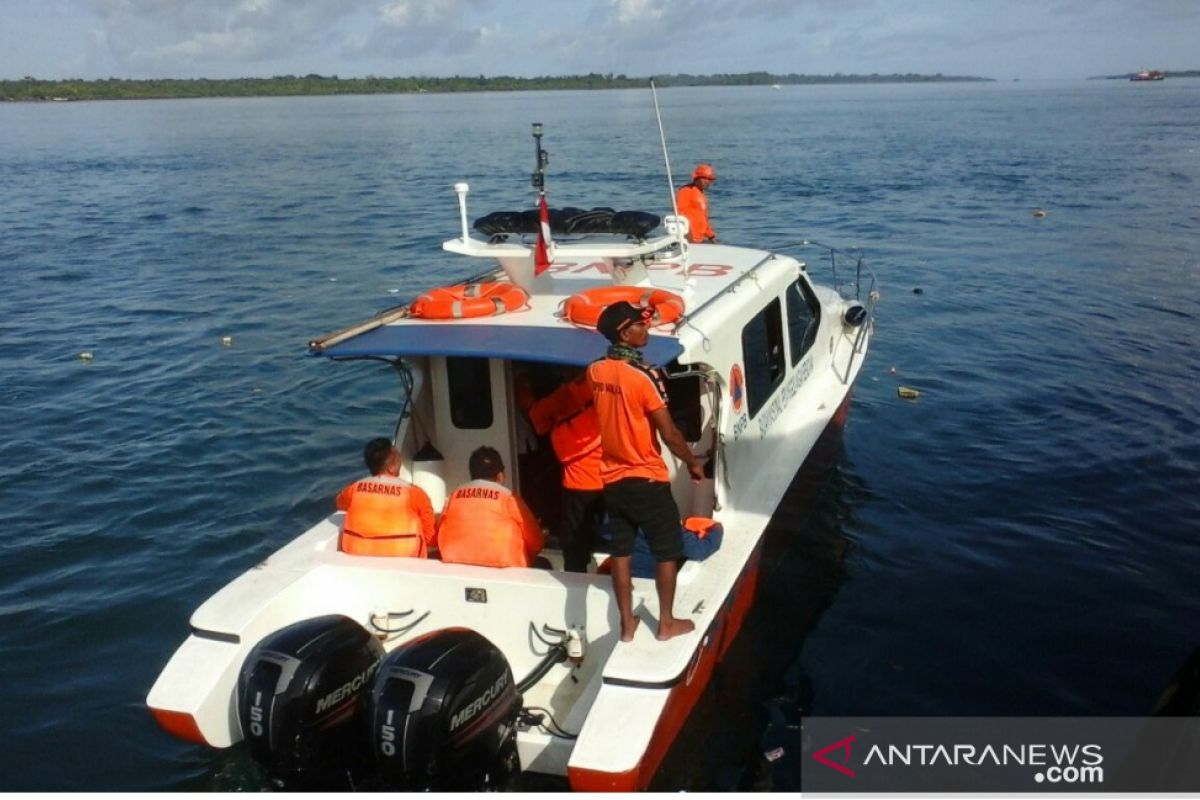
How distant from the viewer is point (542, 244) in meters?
6.35

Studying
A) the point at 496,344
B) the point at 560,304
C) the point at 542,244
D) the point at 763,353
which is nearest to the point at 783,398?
the point at 763,353

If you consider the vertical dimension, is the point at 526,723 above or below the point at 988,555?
above

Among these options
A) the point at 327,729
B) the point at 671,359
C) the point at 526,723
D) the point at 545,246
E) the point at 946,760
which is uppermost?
the point at 545,246

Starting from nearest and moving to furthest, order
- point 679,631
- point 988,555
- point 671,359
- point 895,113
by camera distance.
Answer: point 679,631, point 671,359, point 988,555, point 895,113

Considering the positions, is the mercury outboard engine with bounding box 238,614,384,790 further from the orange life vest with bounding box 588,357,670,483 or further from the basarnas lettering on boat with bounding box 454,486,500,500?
the orange life vest with bounding box 588,357,670,483

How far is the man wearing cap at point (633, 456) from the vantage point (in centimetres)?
466

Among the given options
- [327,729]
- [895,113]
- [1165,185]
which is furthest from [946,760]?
[895,113]

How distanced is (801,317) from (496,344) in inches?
146

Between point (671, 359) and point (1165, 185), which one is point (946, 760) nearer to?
point (671, 359)

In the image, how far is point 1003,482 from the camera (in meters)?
9.36

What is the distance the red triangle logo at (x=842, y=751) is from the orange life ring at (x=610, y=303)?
8.72 ft

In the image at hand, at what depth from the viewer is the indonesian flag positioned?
20.7 feet

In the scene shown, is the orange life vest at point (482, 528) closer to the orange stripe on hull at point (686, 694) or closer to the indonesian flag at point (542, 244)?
the orange stripe on hull at point (686, 694)

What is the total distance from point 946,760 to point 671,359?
278 centimetres
